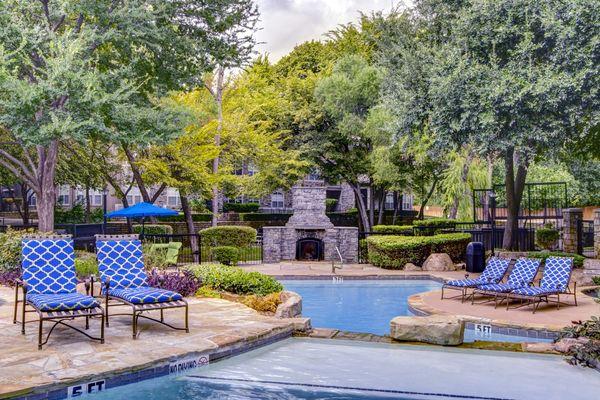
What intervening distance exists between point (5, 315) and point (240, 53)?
1289 centimetres

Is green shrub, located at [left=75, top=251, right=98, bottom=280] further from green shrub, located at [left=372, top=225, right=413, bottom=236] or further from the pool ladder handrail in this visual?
green shrub, located at [left=372, top=225, right=413, bottom=236]

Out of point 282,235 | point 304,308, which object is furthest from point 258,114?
point 304,308

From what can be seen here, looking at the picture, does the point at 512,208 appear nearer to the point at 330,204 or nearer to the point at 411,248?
the point at 411,248

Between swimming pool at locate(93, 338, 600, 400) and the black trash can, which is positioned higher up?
the black trash can

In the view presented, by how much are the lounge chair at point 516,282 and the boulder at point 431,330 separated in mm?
3916

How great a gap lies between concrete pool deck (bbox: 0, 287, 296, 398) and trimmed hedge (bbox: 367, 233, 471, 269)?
33.7 feet

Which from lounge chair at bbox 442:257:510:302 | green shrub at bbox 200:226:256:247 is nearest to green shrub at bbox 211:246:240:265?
green shrub at bbox 200:226:256:247

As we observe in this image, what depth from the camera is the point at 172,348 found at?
725 centimetres

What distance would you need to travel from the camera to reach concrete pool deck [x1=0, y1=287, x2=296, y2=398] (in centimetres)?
600

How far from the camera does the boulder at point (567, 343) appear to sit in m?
7.91

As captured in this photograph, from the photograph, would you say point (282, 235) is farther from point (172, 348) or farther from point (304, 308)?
point (172, 348)

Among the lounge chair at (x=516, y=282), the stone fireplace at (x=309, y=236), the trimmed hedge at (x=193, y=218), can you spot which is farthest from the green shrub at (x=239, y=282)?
the trimmed hedge at (x=193, y=218)

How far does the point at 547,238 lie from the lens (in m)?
22.6

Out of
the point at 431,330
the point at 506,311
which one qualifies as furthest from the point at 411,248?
the point at 431,330
